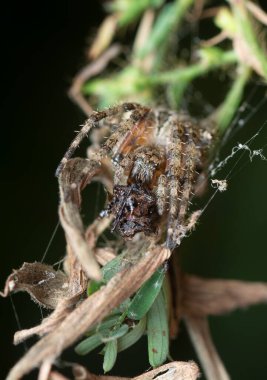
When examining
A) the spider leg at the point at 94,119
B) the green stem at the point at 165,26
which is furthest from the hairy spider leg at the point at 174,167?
the green stem at the point at 165,26

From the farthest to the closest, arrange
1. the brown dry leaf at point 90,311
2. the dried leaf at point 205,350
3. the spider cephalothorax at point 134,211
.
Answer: the dried leaf at point 205,350 < the spider cephalothorax at point 134,211 < the brown dry leaf at point 90,311

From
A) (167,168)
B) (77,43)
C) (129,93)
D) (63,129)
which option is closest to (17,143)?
(63,129)

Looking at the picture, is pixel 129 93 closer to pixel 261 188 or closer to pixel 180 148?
pixel 180 148

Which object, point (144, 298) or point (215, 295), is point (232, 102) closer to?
point (215, 295)

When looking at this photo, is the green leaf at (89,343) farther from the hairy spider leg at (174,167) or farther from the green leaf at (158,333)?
the hairy spider leg at (174,167)

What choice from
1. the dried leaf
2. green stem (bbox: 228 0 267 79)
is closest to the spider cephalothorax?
the dried leaf

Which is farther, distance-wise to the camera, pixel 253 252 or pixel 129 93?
pixel 253 252
